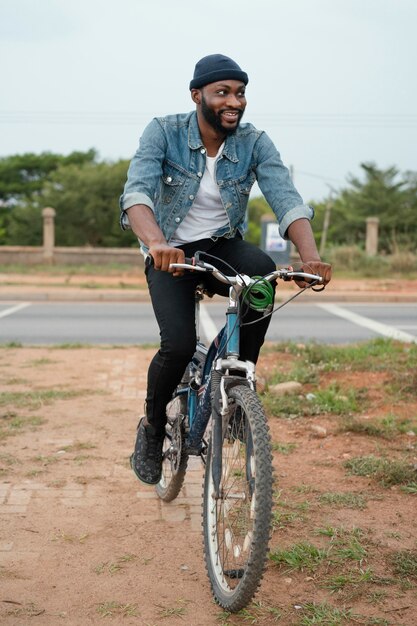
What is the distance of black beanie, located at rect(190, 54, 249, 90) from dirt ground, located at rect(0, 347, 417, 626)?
1981mm

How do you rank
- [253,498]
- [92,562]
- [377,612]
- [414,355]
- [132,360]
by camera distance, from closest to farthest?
[253,498], [377,612], [92,562], [414,355], [132,360]

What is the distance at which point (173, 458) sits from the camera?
443 centimetres

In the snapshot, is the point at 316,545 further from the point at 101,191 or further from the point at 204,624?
the point at 101,191

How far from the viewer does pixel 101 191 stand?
37719mm

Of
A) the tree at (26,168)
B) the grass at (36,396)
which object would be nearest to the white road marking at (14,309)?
the grass at (36,396)

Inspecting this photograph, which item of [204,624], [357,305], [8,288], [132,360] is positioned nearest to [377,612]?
[204,624]

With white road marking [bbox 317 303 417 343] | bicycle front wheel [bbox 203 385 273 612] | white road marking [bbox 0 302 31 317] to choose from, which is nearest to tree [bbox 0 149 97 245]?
white road marking [bbox 0 302 31 317]

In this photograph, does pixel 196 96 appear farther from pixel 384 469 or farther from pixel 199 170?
pixel 384 469

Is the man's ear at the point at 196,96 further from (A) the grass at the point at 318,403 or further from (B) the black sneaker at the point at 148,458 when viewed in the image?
(A) the grass at the point at 318,403

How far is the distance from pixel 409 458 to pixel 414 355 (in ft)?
9.96

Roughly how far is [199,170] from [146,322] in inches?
397

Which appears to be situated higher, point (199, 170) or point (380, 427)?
point (199, 170)

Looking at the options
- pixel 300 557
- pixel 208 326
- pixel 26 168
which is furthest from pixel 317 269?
pixel 26 168

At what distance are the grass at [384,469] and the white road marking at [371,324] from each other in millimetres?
5519
